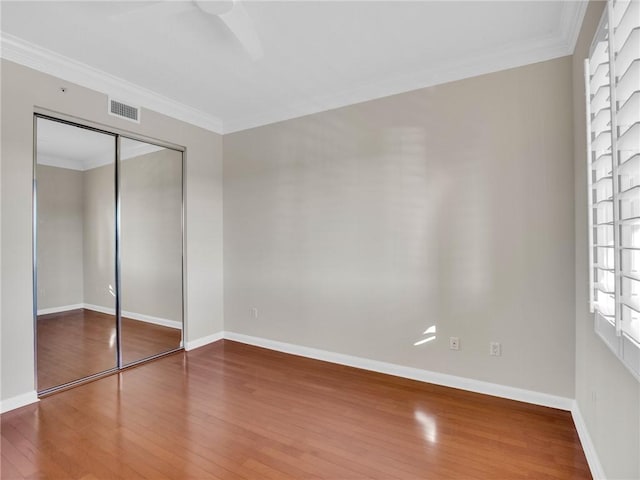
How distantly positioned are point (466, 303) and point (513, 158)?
4.10 feet

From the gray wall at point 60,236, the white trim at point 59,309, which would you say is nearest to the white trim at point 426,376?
the white trim at point 59,309

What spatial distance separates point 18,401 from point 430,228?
11.9 feet

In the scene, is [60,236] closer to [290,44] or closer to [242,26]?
[242,26]

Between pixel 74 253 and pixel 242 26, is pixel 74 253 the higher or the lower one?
the lower one

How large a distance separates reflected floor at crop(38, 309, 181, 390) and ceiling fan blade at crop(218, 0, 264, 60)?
9.01 feet

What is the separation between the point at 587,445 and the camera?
1.88 metres

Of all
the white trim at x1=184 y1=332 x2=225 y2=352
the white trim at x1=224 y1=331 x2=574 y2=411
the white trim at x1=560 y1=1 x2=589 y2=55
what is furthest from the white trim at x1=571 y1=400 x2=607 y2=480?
the white trim at x1=184 y1=332 x2=225 y2=352

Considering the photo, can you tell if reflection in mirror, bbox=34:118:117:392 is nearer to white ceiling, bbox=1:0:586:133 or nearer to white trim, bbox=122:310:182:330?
white trim, bbox=122:310:182:330

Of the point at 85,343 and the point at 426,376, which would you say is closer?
the point at 426,376

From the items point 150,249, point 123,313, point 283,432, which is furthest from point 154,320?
point 283,432

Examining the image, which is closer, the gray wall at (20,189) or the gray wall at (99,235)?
the gray wall at (20,189)

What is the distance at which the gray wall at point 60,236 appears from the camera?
106 inches

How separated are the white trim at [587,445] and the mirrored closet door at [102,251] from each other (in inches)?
149

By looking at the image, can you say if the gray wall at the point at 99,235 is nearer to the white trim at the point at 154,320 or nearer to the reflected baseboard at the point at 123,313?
the reflected baseboard at the point at 123,313
